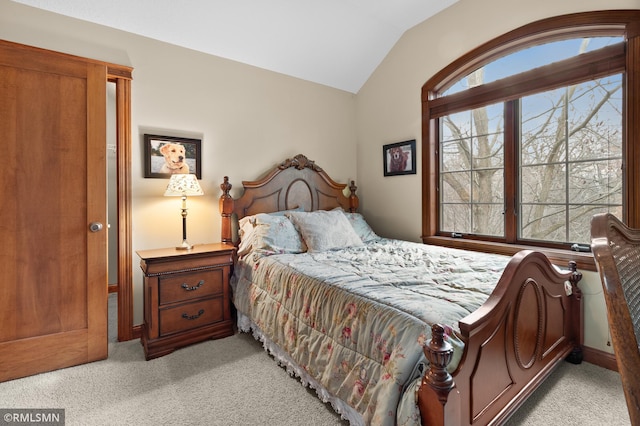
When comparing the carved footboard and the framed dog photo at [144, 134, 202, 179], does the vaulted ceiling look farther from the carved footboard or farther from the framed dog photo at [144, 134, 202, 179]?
the carved footboard

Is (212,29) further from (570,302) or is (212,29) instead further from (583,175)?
(570,302)

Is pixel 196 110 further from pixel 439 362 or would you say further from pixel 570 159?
pixel 570 159

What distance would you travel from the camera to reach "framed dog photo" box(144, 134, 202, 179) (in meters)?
2.72

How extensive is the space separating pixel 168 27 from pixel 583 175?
11.6 ft

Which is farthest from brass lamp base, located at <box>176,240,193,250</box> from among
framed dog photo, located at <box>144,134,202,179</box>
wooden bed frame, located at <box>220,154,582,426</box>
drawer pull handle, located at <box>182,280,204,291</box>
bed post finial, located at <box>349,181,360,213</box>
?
wooden bed frame, located at <box>220,154,582,426</box>

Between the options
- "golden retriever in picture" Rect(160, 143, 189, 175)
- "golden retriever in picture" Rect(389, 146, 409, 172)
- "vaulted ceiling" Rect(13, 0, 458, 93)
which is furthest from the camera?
"golden retriever in picture" Rect(389, 146, 409, 172)

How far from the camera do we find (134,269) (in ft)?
8.84

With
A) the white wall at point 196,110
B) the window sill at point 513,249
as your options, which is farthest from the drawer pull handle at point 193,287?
the window sill at point 513,249

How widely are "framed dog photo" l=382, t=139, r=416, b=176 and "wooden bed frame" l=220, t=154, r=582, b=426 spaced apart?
5.67ft

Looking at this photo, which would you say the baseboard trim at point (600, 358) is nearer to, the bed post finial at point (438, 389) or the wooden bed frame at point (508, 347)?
the wooden bed frame at point (508, 347)

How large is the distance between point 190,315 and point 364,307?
1614 mm

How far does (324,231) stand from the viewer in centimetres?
292

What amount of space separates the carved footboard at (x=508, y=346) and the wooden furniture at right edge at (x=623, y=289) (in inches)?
22.1

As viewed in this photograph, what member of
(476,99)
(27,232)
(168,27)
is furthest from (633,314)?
(168,27)
